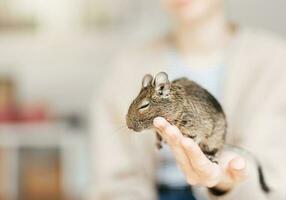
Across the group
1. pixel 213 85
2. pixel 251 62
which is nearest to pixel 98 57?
pixel 251 62

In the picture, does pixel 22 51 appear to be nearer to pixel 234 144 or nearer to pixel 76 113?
pixel 76 113

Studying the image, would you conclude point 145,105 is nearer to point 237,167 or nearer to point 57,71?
point 237,167

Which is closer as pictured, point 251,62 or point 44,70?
point 251,62

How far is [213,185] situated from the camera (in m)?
0.48

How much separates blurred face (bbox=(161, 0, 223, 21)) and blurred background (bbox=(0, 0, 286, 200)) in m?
1.16

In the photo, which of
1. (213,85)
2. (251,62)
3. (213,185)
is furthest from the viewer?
(251,62)

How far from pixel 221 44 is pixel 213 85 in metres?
0.23

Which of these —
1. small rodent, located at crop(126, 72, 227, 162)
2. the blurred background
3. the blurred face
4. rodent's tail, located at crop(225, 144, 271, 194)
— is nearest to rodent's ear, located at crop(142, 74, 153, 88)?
small rodent, located at crop(126, 72, 227, 162)

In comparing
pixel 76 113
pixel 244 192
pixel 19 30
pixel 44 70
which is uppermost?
pixel 244 192

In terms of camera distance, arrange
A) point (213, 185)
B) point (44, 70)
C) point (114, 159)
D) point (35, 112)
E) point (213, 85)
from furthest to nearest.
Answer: point (44, 70), point (35, 112), point (114, 159), point (213, 85), point (213, 185)

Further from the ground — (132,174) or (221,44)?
(221,44)

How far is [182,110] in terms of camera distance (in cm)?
43

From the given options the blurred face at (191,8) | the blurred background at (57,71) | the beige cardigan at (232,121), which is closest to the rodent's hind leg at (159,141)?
the beige cardigan at (232,121)

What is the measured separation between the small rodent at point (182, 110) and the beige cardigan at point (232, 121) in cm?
5
